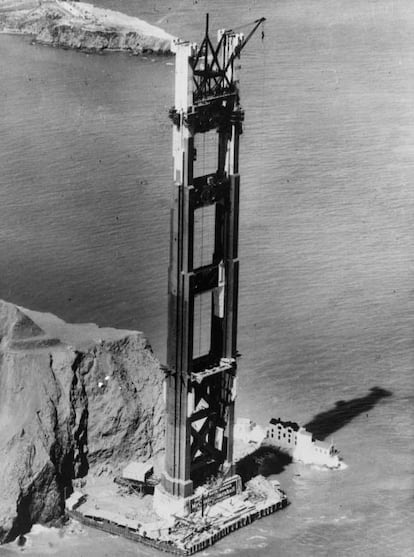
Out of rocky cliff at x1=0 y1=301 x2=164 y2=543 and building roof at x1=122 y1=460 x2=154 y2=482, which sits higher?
rocky cliff at x1=0 y1=301 x2=164 y2=543

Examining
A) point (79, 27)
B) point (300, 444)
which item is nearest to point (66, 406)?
point (300, 444)

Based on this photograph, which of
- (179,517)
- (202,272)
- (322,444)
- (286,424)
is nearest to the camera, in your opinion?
(202,272)

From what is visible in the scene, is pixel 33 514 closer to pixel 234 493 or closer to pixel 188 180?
pixel 234 493

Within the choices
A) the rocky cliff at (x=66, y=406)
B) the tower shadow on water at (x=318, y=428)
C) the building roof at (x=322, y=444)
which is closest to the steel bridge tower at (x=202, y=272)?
the tower shadow on water at (x=318, y=428)

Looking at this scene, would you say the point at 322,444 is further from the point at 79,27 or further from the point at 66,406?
the point at 79,27

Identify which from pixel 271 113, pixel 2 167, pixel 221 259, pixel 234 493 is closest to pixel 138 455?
pixel 234 493

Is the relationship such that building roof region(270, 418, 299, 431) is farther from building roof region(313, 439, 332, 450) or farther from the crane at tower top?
the crane at tower top

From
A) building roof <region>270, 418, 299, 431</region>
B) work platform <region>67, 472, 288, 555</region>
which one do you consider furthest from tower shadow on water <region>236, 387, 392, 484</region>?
work platform <region>67, 472, 288, 555</region>
